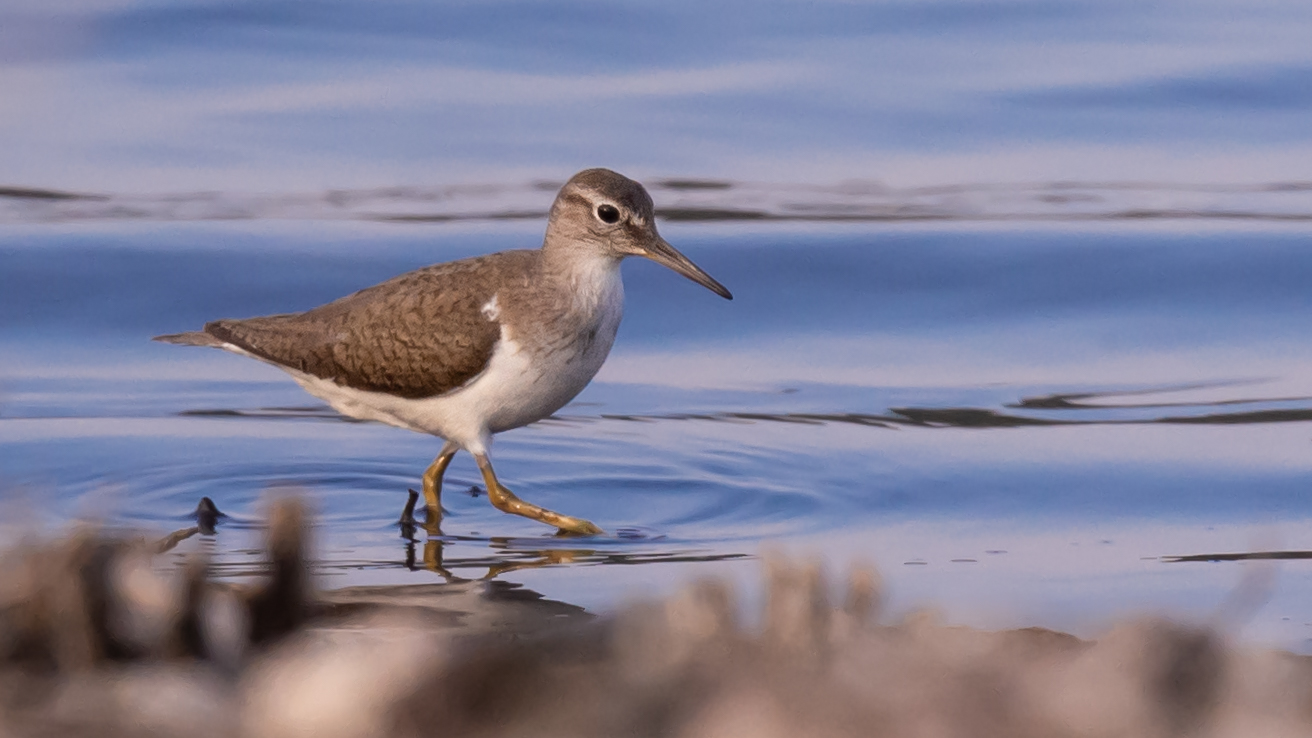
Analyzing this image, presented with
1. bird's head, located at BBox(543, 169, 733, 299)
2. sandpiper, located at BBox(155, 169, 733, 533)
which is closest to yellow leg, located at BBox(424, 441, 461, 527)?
sandpiper, located at BBox(155, 169, 733, 533)

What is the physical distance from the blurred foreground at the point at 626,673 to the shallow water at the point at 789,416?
2522 mm

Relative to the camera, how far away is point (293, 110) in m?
11.0

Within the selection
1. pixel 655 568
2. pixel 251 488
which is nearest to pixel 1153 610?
pixel 655 568

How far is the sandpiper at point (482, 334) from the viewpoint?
6.16m

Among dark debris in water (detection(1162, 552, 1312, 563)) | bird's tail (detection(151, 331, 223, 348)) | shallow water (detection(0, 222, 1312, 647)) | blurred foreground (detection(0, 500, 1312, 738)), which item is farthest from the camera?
bird's tail (detection(151, 331, 223, 348))

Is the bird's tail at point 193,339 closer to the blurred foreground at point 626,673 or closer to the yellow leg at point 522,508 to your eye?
the yellow leg at point 522,508

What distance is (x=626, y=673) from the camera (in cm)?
151

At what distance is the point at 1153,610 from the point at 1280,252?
8133 mm

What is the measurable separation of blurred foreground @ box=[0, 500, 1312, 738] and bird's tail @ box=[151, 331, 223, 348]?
5.19 metres

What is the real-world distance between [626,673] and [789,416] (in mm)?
5518

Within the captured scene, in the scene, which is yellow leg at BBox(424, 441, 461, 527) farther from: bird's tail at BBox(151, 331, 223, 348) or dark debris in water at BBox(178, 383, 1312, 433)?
bird's tail at BBox(151, 331, 223, 348)

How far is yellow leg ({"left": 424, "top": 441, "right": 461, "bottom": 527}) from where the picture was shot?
19.2ft

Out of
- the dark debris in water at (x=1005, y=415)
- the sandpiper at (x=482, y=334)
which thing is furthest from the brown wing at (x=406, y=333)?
the dark debris in water at (x=1005, y=415)

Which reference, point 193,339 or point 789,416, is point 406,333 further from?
point 789,416
